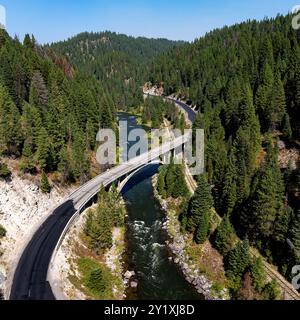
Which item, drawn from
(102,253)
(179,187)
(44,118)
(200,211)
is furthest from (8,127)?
(200,211)

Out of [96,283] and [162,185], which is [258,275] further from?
[162,185]

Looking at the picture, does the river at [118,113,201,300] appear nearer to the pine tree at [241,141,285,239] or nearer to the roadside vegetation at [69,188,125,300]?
the roadside vegetation at [69,188,125,300]

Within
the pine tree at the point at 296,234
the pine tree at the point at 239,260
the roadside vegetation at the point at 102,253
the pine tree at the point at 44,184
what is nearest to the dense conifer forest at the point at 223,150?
the pine tree at the point at 239,260

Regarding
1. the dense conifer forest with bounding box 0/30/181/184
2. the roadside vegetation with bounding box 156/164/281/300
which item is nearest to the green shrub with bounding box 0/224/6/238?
the dense conifer forest with bounding box 0/30/181/184

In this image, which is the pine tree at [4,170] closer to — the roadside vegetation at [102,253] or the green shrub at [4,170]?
the green shrub at [4,170]
